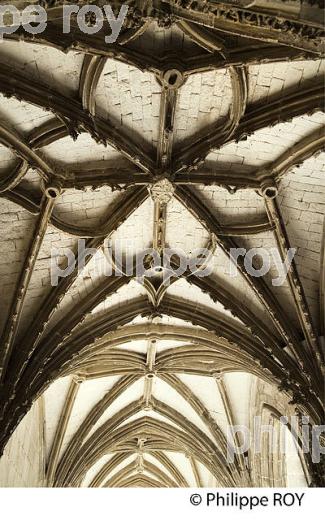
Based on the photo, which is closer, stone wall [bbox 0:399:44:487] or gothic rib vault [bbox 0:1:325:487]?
gothic rib vault [bbox 0:1:325:487]

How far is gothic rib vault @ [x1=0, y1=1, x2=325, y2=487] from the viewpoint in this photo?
35.7 feet

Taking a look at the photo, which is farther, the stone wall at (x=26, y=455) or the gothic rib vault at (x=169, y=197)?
the stone wall at (x=26, y=455)

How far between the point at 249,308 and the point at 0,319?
15.4ft

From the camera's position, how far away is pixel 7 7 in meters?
8.30

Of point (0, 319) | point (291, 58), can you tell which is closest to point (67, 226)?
point (0, 319)

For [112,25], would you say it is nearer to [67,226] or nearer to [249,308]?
[67,226]

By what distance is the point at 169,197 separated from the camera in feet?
43.6

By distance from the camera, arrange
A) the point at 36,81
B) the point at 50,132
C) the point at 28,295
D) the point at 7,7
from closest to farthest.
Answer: the point at 7,7 < the point at 36,81 < the point at 50,132 < the point at 28,295

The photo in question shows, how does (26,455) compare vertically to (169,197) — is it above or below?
below

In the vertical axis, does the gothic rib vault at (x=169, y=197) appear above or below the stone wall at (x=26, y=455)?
above

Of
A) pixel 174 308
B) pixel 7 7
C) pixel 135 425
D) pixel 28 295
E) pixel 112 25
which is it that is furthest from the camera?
pixel 135 425

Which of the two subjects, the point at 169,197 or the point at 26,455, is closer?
the point at 169,197

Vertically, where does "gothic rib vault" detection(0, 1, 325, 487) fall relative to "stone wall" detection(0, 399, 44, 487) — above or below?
above

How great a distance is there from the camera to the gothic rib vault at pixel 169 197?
1088 centimetres
